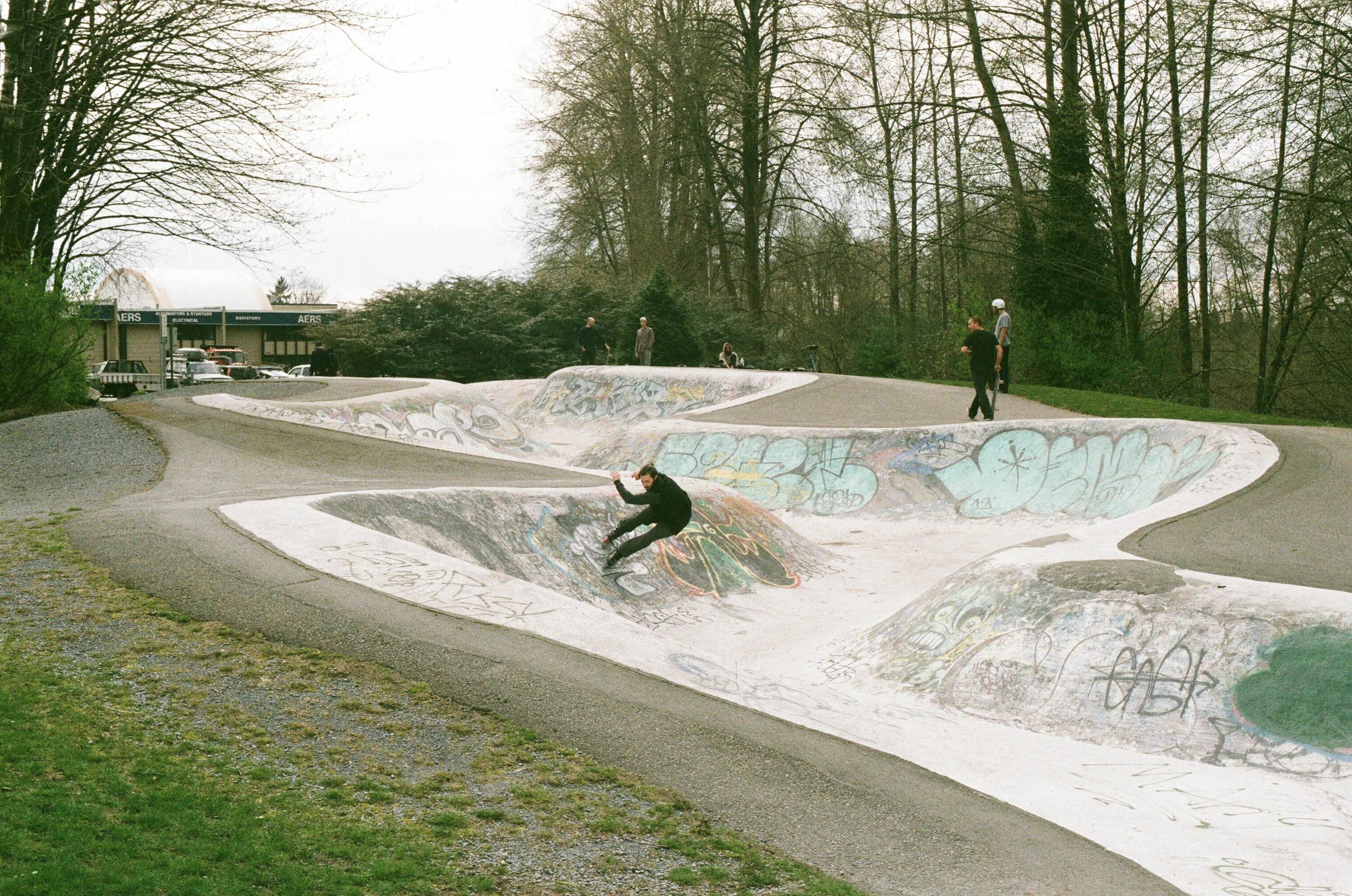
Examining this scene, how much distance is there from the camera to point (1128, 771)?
7363 mm

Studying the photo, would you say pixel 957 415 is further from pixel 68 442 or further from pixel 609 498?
pixel 68 442

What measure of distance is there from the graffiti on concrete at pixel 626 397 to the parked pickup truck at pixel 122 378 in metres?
13.4

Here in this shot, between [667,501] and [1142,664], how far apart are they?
5.61 metres

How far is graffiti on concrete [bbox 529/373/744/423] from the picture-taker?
86.9 ft

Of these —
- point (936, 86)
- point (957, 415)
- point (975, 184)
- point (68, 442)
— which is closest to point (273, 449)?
point (68, 442)

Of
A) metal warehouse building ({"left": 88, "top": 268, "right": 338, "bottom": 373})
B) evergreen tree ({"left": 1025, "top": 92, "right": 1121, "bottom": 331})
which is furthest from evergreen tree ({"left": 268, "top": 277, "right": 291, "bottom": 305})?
evergreen tree ({"left": 1025, "top": 92, "right": 1121, "bottom": 331})

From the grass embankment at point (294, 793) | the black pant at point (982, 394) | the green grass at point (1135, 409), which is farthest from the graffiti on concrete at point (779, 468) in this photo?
the grass embankment at point (294, 793)

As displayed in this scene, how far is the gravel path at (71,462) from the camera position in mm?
12258

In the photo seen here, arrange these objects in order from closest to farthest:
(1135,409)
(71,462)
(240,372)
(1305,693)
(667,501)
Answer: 1. (1305,693)
2. (667,501)
3. (71,462)
4. (1135,409)
5. (240,372)

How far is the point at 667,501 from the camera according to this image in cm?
1252

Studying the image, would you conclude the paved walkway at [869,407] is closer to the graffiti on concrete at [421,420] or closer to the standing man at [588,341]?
the graffiti on concrete at [421,420]

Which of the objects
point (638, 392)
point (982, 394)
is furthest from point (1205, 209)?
point (638, 392)

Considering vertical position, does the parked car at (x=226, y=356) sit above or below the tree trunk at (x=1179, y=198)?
below

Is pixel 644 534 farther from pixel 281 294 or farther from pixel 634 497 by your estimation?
pixel 281 294
